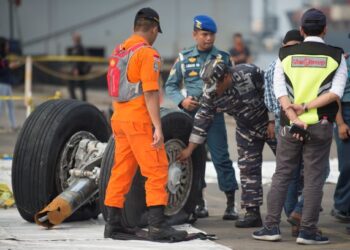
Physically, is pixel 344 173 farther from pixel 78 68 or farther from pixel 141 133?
pixel 78 68

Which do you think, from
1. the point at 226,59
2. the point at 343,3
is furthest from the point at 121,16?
the point at 226,59

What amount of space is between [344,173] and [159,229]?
2136 mm

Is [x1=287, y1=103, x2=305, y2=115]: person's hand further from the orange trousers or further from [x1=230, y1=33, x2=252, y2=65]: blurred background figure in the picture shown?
[x1=230, y1=33, x2=252, y2=65]: blurred background figure

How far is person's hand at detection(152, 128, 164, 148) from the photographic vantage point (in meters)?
7.63

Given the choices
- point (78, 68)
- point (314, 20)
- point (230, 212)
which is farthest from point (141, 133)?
point (78, 68)

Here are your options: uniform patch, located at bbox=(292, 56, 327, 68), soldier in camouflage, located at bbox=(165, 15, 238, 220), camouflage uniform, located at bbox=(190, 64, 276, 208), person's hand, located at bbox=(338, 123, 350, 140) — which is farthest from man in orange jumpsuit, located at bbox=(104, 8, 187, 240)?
person's hand, located at bbox=(338, 123, 350, 140)

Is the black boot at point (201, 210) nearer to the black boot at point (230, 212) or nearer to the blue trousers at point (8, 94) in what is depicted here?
the black boot at point (230, 212)

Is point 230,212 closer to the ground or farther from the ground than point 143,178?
closer to the ground

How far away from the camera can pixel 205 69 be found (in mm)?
8250

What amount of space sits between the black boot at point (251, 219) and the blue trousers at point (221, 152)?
56cm

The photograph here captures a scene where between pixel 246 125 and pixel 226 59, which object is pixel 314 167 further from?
pixel 226 59

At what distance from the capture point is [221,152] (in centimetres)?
914

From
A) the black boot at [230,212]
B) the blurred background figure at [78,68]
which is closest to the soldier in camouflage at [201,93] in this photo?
the black boot at [230,212]

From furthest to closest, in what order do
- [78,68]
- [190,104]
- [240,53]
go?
[78,68] < [240,53] < [190,104]
